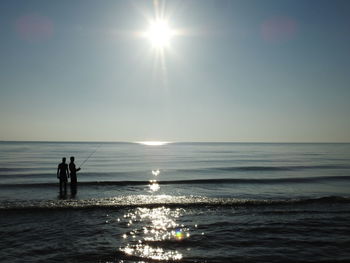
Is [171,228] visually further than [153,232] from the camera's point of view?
Yes

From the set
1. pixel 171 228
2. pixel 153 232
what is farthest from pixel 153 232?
pixel 171 228

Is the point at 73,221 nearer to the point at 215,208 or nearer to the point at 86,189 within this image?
the point at 215,208

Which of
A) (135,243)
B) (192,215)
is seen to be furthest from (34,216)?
(192,215)

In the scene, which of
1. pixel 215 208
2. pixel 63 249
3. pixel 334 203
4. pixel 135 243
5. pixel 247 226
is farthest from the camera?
pixel 334 203

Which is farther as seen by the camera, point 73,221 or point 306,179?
point 306,179

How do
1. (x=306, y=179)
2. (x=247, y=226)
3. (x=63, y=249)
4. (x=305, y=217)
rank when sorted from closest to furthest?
(x=63, y=249) → (x=247, y=226) → (x=305, y=217) → (x=306, y=179)

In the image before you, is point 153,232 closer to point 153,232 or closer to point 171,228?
point 153,232

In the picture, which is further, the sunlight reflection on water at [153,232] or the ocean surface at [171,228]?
the sunlight reflection on water at [153,232]

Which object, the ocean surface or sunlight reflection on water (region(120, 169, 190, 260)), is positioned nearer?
the ocean surface

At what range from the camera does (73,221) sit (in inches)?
480

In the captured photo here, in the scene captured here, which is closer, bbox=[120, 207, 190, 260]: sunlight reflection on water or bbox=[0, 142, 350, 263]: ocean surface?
bbox=[0, 142, 350, 263]: ocean surface

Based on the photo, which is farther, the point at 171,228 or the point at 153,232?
the point at 171,228

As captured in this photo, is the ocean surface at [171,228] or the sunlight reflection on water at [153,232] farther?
the sunlight reflection on water at [153,232]

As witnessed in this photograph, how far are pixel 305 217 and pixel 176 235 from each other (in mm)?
6279
